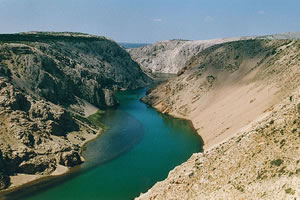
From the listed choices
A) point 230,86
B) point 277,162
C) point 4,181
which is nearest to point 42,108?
point 4,181

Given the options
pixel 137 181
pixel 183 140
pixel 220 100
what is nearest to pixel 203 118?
pixel 220 100

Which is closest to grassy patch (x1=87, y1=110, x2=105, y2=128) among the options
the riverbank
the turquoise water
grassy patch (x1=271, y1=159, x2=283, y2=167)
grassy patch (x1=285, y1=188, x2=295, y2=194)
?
the riverbank

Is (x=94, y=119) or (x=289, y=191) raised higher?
(x=289, y=191)

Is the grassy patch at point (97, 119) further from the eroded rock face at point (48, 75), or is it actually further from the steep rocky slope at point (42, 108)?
the eroded rock face at point (48, 75)

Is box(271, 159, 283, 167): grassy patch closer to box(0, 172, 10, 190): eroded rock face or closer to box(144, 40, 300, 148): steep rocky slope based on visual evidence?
box(144, 40, 300, 148): steep rocky slope

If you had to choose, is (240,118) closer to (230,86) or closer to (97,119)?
(230,86)

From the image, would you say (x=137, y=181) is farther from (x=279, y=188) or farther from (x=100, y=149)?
(x=279, y=188)

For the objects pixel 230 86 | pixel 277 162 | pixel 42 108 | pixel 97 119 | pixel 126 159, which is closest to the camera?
pixel 277 162
